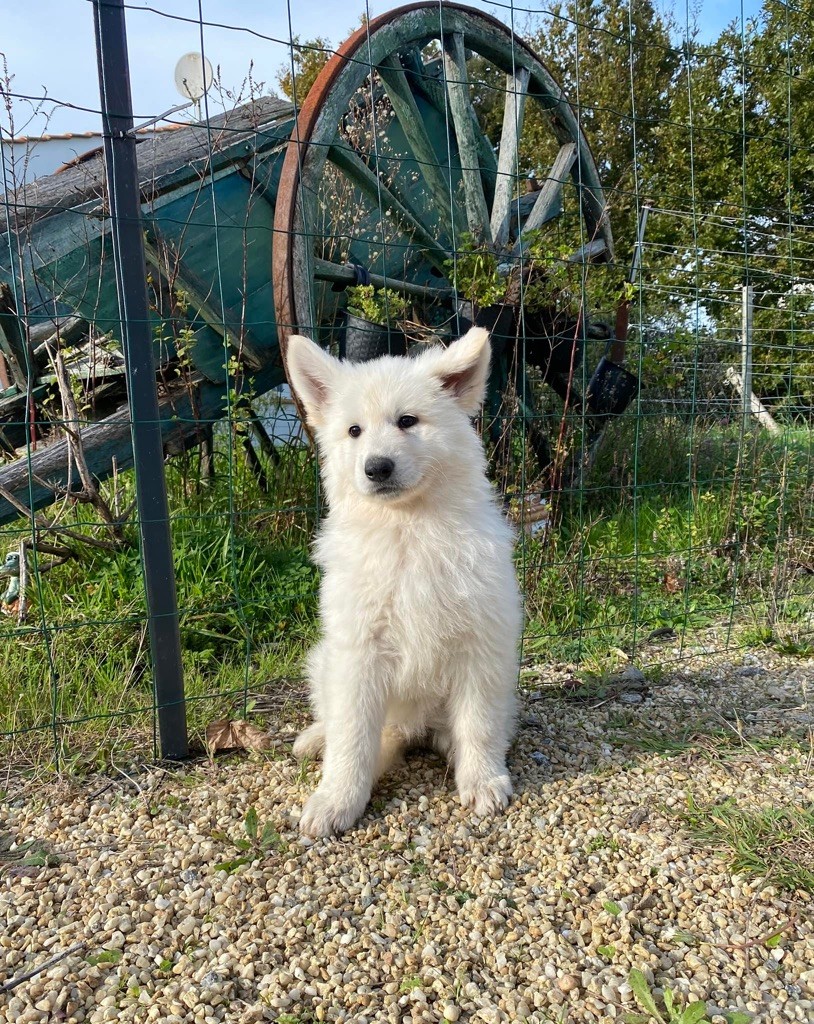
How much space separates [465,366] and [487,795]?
1.41 meters

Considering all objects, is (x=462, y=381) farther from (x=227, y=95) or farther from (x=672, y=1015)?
(x=227, y=95)

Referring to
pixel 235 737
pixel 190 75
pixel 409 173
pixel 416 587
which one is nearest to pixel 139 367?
pixel 416 587

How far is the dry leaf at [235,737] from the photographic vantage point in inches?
113

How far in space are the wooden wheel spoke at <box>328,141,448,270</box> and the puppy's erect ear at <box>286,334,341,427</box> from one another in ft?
4.53

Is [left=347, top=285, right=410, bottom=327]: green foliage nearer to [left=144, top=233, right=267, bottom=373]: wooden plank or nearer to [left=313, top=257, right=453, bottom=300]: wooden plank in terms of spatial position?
[left=313, top=257, right=453, bottom=300]: wooden plank

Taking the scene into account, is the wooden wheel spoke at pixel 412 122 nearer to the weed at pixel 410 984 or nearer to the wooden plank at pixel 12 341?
the wooden plank at pixel 12 341

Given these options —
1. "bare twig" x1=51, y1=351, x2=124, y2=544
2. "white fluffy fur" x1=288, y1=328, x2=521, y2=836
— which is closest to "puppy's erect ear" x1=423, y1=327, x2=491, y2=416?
"white fluffy fur" x1=288, y1=328, x2=521, y2=836

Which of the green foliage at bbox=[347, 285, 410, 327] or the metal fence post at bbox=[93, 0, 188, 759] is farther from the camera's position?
the green foliage at bbox=[347, 285, 410, 327]

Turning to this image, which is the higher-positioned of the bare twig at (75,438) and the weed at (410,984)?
the bare twig at (75,438)

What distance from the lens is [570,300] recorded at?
465cm

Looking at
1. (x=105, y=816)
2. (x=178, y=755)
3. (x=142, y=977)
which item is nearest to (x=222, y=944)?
(x=142, y=977)

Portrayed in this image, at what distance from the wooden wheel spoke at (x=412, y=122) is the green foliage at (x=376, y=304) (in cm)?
51

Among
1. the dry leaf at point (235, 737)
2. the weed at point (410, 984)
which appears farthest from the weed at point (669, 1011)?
the dry leaf at point (235, 737)

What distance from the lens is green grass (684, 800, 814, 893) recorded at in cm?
200
